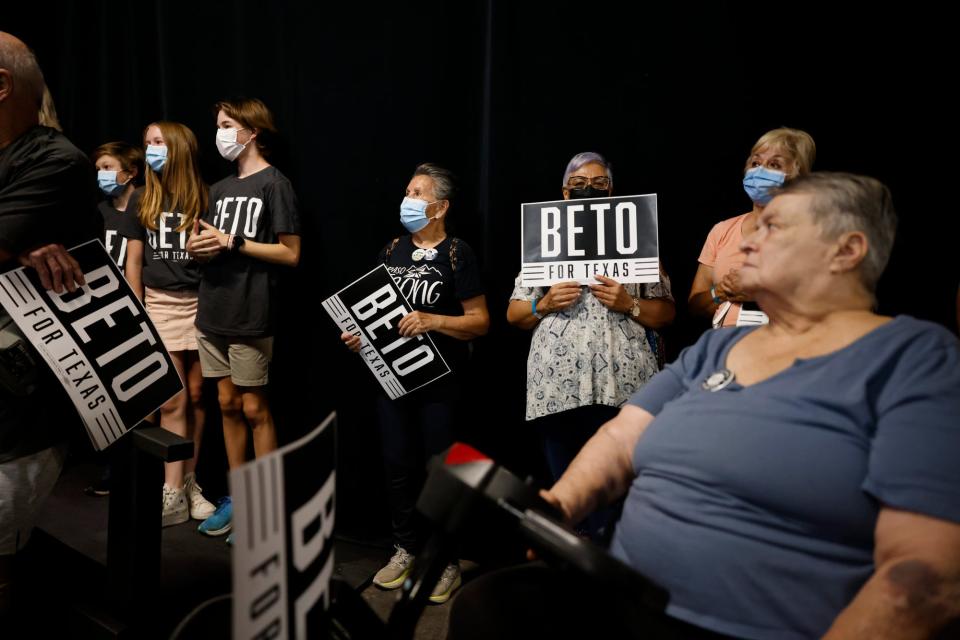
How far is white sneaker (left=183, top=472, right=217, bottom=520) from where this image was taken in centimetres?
288

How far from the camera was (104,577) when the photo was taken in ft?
6.37

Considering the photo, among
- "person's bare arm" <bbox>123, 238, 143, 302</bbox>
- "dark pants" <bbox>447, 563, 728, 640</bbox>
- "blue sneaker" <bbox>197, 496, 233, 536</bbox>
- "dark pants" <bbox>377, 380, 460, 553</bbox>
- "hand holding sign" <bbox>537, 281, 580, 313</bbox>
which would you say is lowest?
"blue sneaker" <bbox>197, 496, 233, 536</bbox>

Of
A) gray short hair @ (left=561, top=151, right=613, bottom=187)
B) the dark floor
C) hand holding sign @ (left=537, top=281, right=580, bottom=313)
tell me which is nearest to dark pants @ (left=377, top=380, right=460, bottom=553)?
the dark floor

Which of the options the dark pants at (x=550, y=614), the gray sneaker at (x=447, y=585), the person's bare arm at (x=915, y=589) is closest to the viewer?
the person's bare arm at (x=915, y=589)

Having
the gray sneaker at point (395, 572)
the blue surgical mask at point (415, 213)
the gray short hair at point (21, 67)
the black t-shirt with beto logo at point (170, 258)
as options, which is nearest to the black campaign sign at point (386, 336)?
the blue surgical mask at point (415, 213)

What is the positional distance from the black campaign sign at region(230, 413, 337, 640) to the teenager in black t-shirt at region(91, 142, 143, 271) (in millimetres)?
2754

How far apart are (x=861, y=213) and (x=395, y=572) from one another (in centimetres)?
207

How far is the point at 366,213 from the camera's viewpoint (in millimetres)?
2910

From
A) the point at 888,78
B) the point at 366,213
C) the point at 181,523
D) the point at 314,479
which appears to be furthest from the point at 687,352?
the point at 181,523

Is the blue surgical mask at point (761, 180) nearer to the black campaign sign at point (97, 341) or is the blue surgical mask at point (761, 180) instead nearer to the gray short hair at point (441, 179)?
the gray short hair at point (441, 179)

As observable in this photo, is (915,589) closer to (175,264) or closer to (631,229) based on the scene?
(631,229)

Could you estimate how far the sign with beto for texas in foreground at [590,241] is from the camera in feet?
6.64

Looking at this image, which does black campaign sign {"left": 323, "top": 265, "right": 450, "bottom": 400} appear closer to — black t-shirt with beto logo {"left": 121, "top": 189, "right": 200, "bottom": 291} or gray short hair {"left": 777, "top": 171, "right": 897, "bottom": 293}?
black t-shirt with beto logo {"left": 121, "top": 189, "right": 200, "bottom": 291}

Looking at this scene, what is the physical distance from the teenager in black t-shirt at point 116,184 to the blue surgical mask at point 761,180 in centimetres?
280
